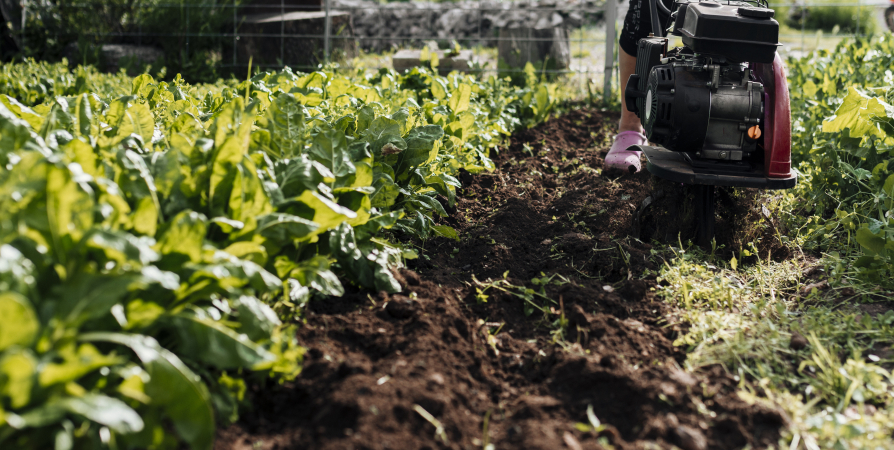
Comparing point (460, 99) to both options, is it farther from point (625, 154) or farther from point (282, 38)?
point (282, 38)

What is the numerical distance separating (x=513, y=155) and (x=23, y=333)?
11.1 ft

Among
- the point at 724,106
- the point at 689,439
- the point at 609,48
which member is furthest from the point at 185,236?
the point at 609,48

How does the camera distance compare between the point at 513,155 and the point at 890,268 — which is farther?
the point at 513,155

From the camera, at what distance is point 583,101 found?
587 centimetres

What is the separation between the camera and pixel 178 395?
52.6 inches

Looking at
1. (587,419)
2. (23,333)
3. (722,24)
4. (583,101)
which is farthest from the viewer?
(583,101)

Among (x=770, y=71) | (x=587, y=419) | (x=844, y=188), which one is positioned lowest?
(x=587, y=419)

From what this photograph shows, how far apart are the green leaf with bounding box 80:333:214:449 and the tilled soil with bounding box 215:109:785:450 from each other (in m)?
0.21

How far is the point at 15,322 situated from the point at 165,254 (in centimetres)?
41

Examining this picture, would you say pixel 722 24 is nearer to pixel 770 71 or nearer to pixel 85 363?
pixel 770 71

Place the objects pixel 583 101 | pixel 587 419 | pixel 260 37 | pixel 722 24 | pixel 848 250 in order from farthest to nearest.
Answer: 1. pixel 260 37
2. pixel 583 101
3. pixel 848 250
4. pixel 722 24
5. pixel 587 419

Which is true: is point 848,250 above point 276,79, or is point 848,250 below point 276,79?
below

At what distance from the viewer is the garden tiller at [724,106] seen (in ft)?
8.25

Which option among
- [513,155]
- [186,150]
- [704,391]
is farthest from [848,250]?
[186,150]
